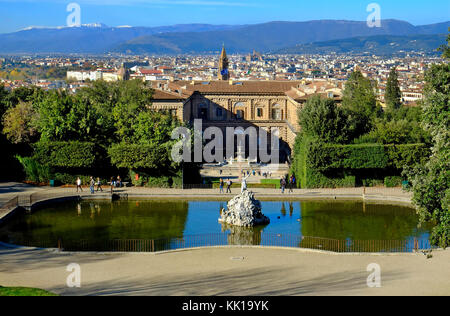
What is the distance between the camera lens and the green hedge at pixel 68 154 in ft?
137

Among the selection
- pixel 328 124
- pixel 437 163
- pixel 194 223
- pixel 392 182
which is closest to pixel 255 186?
pixel 328 124

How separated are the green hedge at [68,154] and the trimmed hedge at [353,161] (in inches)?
532

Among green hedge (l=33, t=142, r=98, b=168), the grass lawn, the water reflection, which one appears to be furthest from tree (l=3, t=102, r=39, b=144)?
the grass lawn

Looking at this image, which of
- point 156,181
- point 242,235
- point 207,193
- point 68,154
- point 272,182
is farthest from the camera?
point 272,182

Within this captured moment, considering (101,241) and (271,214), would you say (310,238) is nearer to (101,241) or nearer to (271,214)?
(271,214)

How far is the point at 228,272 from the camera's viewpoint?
2355 centimetres

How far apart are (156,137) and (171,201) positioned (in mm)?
5322

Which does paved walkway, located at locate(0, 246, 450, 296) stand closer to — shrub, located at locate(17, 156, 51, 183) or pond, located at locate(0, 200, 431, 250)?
pond, located at locate(0, 200, 431, 250)

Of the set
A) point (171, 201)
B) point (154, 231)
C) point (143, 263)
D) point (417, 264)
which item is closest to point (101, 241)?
point (154, 231)

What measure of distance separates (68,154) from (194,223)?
40.8 ft

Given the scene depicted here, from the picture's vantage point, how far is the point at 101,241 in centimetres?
2934

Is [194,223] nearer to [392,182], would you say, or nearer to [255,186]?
[255,186]

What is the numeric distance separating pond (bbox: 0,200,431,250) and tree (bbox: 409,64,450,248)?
7342mm

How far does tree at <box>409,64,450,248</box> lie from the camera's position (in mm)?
22281
